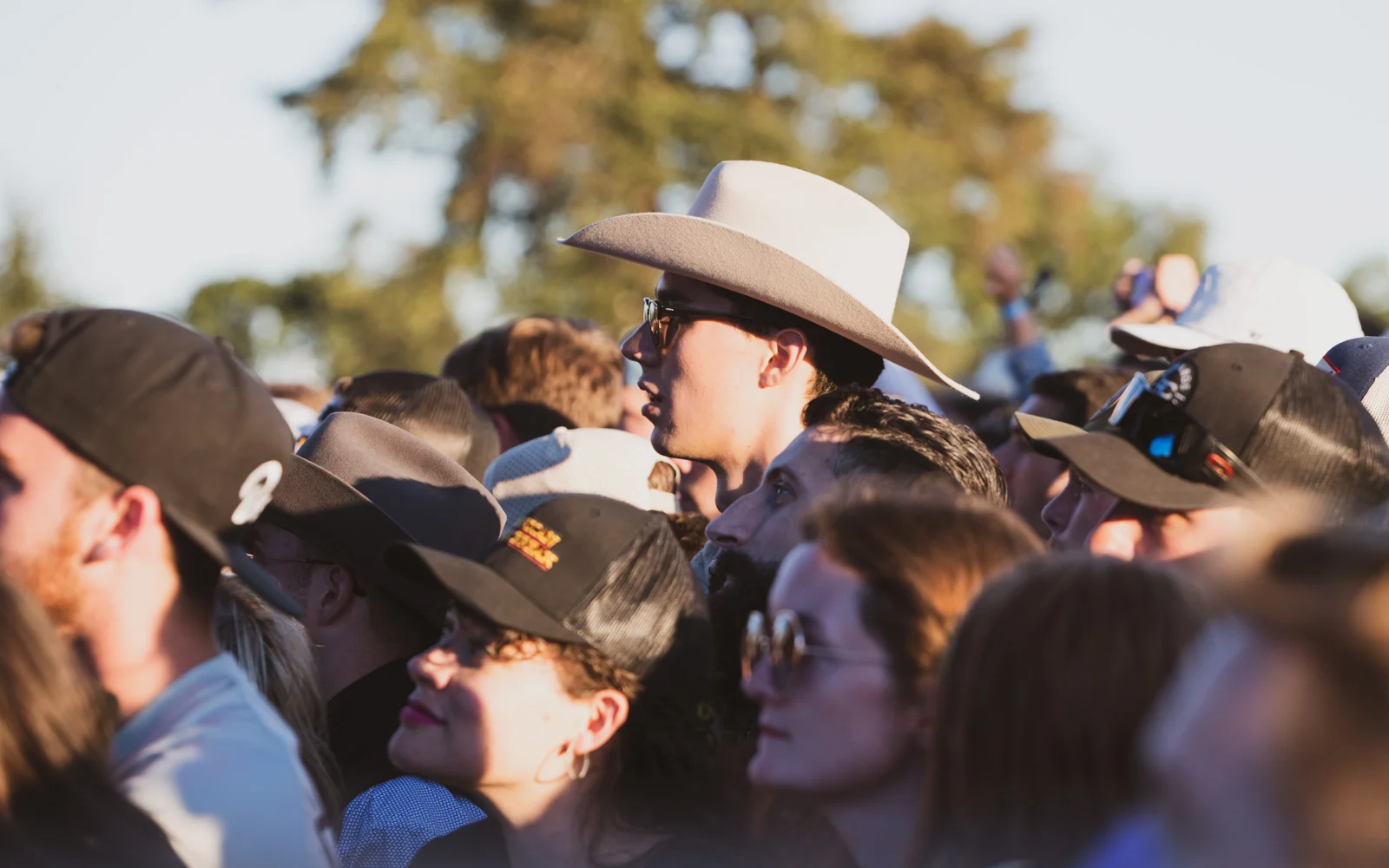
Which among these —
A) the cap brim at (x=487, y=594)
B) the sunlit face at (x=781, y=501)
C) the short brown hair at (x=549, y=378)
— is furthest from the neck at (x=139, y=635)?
Result: the short brown hair at (x=549, y=378)

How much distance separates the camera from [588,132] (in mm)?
21391

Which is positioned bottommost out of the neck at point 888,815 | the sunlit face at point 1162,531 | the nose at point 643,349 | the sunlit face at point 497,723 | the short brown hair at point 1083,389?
the short brown hair at point 1083,389

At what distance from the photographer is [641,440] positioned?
464 cm

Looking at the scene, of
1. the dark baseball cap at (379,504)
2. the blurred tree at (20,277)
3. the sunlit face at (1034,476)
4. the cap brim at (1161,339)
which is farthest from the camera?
the blurred tree at (20,277)

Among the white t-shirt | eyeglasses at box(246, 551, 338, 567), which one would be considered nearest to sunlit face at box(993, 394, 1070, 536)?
eyeglasses at box(246, 551, 338, 567)

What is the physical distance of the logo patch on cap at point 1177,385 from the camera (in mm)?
2912

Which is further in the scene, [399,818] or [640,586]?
[399,818]

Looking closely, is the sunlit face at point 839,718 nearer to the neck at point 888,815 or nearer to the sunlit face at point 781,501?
the neck at point 888,815

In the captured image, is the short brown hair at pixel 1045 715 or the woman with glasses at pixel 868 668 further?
the woman with glasses at pixel 868 668

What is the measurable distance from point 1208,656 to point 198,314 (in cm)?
1911

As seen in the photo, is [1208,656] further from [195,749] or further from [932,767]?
[195,749]

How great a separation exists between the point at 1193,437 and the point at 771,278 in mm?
1294

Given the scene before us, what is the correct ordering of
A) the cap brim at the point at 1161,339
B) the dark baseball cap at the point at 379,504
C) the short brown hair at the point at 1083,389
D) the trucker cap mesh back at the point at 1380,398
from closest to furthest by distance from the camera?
the dark baseball cap at the point at 379,504
the trucker cap mesh back at the point at 1380,398
the cap brim at the point at 1161,339
the short brown hair at the point at 1083,389

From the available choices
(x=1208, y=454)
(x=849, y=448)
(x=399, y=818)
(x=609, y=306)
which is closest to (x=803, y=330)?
(x=849, y=448)
